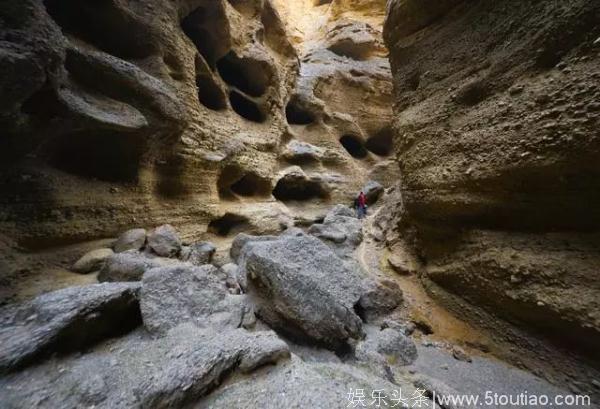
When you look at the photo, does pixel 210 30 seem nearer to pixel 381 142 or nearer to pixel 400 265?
pixel 400 265

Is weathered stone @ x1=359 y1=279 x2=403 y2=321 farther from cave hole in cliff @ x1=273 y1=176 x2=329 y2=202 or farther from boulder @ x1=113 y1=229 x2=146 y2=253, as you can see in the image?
cave hole in cliff @ x1=273 y1=176 x2=329 y2=202

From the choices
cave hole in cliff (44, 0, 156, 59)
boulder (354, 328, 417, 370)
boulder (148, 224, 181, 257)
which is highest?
cave hole in cliff (44, 0, 156, 59)

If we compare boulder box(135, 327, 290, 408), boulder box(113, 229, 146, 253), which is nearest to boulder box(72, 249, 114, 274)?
boulder box(113, 229, 146, 253)

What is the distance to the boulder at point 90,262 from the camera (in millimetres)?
3256

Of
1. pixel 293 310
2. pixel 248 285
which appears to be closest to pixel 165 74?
pixel 248 285

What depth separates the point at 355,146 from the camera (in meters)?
11.7

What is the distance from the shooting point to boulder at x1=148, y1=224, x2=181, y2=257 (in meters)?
3.86

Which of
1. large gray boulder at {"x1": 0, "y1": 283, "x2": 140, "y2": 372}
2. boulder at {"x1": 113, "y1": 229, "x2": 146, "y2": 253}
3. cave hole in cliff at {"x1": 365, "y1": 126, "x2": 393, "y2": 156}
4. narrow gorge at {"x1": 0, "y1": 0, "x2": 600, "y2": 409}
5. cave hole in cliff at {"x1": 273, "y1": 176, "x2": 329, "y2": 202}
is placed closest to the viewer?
large gray boulder at {"x1": 0, "y1": 283, "x2": 140, "y2": 372}

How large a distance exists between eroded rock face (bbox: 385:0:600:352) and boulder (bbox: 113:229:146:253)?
4255 mm

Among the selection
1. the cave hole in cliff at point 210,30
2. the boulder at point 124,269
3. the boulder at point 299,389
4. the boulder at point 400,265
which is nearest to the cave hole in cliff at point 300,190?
the cave hole in cliff at point 210,30

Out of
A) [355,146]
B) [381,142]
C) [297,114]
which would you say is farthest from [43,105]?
[381,142]

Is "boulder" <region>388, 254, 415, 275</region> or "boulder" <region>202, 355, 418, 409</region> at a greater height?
"boulder" <region>388, 254, 415, 275</region>

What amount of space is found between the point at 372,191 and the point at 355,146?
3.18m

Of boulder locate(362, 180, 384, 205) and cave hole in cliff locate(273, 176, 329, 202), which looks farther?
boulder locate(362, 180, 384, 205)
